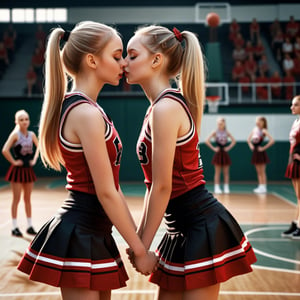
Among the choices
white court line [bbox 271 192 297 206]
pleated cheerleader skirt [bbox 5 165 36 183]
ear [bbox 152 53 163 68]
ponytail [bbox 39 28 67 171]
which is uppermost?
ear [bbox 152 53 163 68]

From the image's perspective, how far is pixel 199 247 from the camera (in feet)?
6.36

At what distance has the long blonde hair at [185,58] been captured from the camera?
2.09 m

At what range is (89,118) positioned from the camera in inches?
72.7

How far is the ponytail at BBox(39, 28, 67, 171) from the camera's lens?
6.60 feet

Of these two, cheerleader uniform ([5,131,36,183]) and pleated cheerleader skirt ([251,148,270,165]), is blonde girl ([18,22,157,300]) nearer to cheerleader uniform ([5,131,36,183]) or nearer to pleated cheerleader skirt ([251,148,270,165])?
cheerleader uniform ([5,131,36,183])

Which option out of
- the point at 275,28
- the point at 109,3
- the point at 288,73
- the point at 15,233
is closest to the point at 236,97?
the point at 288,73

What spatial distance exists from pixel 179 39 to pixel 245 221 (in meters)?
5.03

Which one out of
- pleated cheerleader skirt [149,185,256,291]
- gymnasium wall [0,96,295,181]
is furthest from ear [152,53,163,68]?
gymnasium wall [0,96,295,181]

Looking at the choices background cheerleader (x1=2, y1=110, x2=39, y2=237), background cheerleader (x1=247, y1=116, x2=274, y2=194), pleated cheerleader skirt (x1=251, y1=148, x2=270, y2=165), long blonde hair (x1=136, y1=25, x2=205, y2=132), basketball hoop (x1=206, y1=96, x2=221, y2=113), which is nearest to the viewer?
long blonde hair (x1=136, y1=25, x2=205, y2=132)

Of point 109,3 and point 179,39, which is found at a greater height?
point 109,3

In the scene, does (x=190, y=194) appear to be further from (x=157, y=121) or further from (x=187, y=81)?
(x=187, y=81)

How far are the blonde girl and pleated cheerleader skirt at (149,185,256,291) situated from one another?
121 millimetres

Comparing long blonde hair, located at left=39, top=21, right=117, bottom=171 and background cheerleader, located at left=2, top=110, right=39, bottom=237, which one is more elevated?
long blonde hair, located at left=39, top=21, right=117, bottom=171

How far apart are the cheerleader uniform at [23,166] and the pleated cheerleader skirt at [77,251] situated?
4239mm
